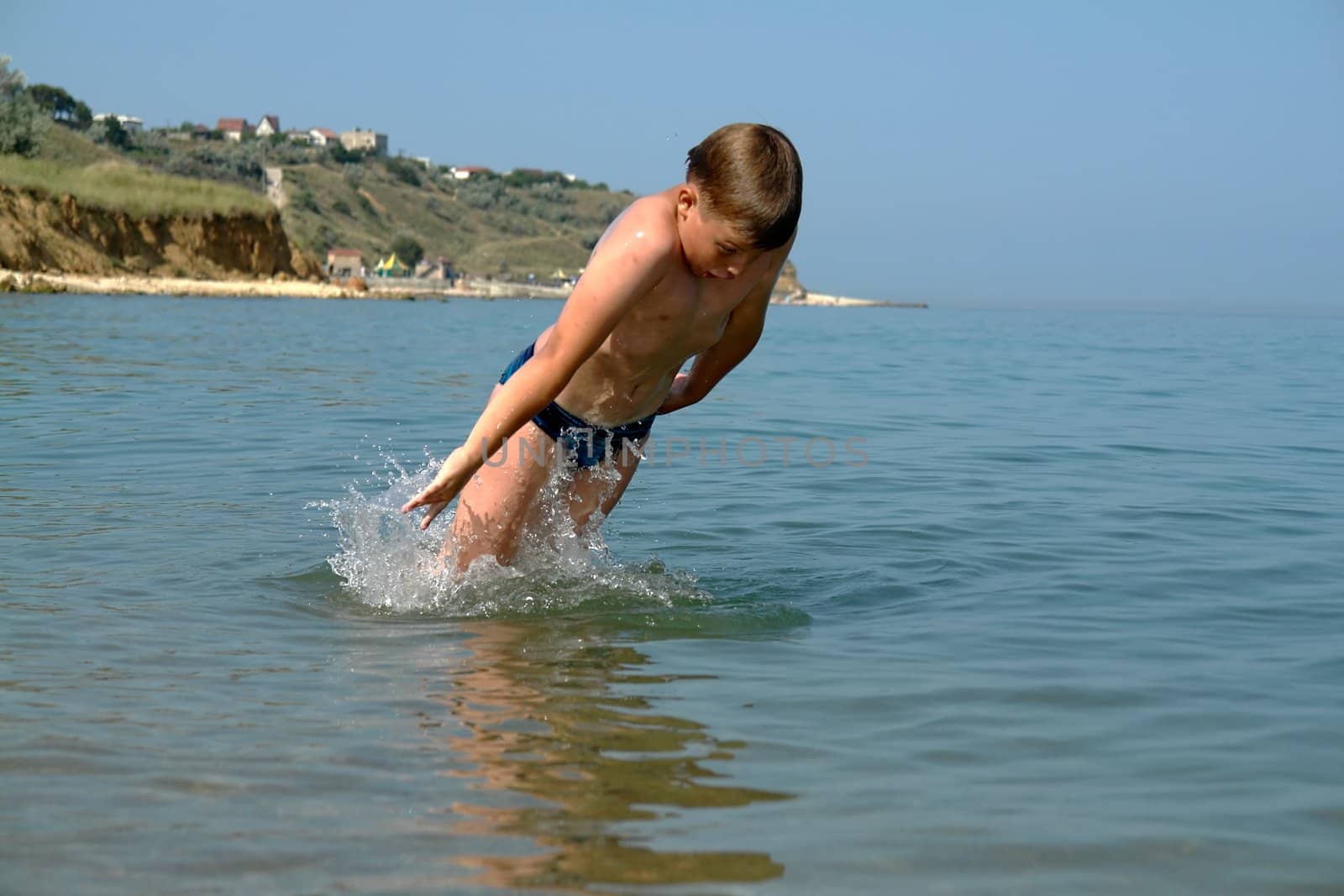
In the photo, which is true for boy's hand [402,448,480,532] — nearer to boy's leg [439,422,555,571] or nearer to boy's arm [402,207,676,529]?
boy's arm [402,207,676,529]

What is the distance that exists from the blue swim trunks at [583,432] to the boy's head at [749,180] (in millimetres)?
1035

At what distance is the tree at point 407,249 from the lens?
10188 cm

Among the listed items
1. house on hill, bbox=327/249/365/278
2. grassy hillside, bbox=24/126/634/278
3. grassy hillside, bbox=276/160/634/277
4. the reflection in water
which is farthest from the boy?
grassy hillside, bbox=276/160/634/277

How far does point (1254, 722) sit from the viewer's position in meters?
3.79

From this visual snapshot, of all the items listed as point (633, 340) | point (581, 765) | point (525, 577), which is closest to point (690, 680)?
point (581, 765)

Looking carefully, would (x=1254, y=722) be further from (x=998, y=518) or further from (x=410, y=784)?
(x=998, y=518)

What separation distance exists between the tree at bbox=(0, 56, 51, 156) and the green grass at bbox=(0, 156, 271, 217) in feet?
5.65

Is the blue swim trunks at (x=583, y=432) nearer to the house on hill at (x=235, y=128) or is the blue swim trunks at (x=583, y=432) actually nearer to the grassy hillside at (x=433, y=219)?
the grassy hillside at (x=433, y=219)

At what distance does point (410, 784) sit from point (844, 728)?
1.21m

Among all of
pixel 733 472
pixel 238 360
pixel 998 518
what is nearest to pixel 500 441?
pixel 998 518

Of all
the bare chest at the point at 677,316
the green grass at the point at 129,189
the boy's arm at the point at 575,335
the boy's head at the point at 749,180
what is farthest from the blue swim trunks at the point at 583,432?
the green grass at the point at 129,189

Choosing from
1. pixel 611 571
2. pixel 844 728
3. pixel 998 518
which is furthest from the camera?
pixel 998 518

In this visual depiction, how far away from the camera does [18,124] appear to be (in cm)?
5309

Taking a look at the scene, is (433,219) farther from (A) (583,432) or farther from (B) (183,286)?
(A) (583,432)
